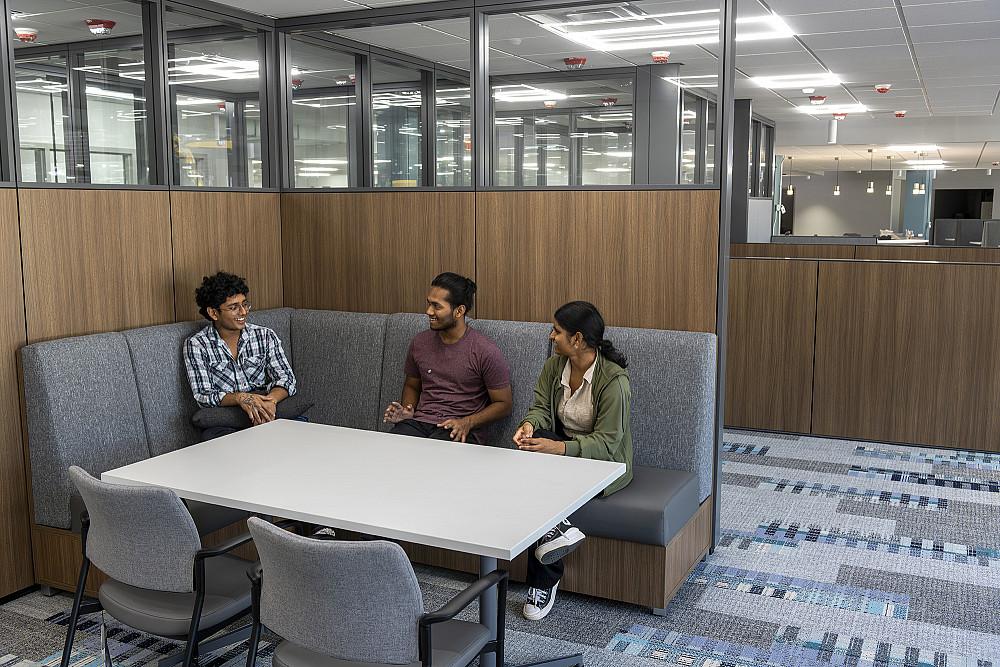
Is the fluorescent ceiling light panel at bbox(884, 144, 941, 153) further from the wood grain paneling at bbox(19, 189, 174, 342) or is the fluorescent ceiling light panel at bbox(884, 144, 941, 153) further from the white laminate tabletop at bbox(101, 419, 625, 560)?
the white laminate tabletop at bbox(101, 419, 625, 560)

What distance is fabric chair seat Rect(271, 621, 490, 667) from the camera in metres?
2.33

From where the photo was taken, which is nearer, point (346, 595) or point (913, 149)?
point (346, 595)

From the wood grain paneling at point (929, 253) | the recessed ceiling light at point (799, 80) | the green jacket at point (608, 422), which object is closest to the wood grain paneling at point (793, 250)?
the wood grain paneling at point (929, 253)

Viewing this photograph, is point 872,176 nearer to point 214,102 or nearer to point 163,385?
point 214,102

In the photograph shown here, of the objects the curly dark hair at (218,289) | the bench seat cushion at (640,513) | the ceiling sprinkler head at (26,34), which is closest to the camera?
the bench seat cushion at (640,513)

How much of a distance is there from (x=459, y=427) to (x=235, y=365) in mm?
1257

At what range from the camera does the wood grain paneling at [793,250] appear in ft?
23.5

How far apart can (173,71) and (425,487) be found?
3013 mm

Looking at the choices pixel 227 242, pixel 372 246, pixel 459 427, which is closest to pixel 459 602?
pixel 459 427

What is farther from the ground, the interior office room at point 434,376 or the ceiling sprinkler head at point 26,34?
the ceiling sprinkler head at point 26,34

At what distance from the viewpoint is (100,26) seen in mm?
4383

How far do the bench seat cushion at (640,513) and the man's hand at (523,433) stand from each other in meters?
0.41

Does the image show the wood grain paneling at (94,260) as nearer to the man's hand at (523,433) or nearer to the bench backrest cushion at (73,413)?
the bench backrest cushion at (73,413)

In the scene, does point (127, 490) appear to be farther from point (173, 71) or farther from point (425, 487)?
point (173, 71)
